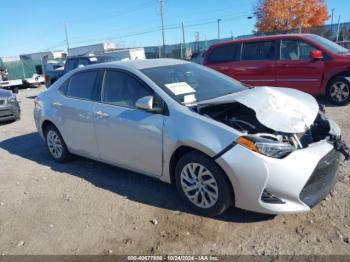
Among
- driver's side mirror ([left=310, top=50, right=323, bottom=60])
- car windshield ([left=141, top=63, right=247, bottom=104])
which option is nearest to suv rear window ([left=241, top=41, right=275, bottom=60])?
driver's side mirror ([left=310, top=50, right=323, bottom=60])

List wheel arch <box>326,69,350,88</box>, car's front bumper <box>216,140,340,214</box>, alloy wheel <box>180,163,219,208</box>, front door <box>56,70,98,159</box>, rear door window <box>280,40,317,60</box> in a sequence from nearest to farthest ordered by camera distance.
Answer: car's front bumper <box>216,140,340,214</box> < alloy wheel <box>180,163,219,208</box> < front door <box>56,70,98,159</box> < wheel arch <box>326,69,350,88</box> < rear door window <box>280,40,317,60</box>

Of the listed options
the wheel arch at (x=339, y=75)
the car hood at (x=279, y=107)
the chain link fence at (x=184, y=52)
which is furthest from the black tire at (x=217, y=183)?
the chain link fence at (x=184, y=52)

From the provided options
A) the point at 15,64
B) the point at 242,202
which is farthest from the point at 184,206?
the point at 15,64

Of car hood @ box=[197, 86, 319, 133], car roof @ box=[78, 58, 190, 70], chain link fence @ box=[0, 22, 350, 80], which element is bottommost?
chain link fence @ box=[0, 22, 350, 80]

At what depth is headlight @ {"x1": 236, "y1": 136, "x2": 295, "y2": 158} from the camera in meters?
3.23

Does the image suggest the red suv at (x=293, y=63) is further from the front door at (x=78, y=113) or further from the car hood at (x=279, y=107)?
the front door at (x=78, y=113)

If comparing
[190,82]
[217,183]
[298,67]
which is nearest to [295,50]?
[298,67]

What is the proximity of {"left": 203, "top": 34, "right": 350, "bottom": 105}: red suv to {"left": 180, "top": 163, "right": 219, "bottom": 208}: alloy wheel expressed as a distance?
19.4 ft

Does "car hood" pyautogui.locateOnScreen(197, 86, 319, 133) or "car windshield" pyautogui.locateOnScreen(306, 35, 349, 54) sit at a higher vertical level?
"car windshield" pyautogui.locateOnScreen(306, 35, 349, 54)

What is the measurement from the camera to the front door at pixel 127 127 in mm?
4020

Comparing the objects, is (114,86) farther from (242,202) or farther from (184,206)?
(242,202)

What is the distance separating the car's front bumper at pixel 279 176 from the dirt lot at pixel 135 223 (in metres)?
0.28

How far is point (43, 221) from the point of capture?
4004mm

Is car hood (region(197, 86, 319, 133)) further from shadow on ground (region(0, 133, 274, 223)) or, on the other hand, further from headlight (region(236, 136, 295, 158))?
shadow on ground (region(0, 133, 274, 223))
